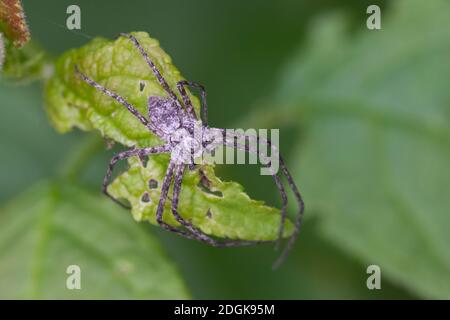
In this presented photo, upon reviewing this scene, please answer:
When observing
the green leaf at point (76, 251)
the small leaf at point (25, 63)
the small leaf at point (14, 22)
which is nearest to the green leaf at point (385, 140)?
the green leaf at point (76, 251)

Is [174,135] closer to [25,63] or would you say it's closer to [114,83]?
[114,83]

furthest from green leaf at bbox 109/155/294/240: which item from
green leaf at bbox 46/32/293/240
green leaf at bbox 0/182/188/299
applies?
green leaf at bbox 0/182/188/299

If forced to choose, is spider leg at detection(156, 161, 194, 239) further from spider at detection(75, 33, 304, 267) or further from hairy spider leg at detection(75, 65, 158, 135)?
hairy spider leg at detection(75, 65, 158, 135)

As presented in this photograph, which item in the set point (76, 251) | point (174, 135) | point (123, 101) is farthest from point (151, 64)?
point (76, 251)

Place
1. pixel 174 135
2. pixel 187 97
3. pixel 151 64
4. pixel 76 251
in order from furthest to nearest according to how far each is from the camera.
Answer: pixel 76 251 < pixel 174 135 < pixel 187 97 < pixel 151 64
